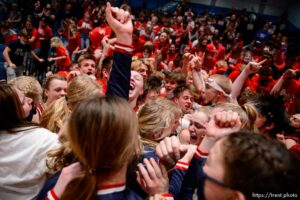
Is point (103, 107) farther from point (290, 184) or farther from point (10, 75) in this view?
point (10, 75)

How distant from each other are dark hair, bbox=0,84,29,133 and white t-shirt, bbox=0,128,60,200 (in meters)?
0.05

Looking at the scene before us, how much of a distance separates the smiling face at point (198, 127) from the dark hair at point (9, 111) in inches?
50.8

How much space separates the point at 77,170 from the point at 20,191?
0.62m

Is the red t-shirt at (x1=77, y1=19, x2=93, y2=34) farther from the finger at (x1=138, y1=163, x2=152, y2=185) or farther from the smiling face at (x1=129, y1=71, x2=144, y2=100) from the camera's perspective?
the finger at (x1=138, y1=163, x2=152, y2=185)

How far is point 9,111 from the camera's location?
164 centimetres

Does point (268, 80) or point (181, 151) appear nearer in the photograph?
point (181, 151)

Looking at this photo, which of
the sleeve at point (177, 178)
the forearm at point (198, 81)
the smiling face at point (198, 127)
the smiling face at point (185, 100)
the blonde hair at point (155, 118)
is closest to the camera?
the sleeve at point (177, 178)

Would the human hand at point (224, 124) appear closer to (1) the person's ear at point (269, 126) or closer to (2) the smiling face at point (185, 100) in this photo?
(1) the person's ear at point (269, 126)

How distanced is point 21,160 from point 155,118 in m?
0.78

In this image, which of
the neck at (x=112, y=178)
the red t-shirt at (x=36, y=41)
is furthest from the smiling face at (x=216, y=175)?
the red t-shirt at (x=36, y=41)

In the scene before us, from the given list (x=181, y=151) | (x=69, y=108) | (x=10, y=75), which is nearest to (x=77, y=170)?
(x=181, y=151)

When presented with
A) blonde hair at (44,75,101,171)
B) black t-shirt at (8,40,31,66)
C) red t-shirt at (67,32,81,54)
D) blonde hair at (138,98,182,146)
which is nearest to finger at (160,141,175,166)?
blonde hair at (138,98,182,146)

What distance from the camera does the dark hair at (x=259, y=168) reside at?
989 mm

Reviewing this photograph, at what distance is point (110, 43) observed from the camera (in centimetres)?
423
